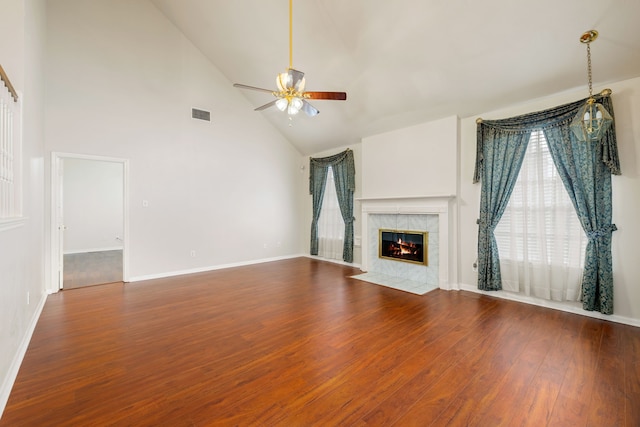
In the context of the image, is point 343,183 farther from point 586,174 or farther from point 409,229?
point 586,174

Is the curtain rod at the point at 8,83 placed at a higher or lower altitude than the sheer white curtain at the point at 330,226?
higher

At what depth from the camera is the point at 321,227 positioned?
7195 mm

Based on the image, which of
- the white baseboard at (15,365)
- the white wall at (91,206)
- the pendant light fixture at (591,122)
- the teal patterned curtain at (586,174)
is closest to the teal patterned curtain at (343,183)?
the teal patterned curtain at (586,174)

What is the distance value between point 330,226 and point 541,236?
4.25 m

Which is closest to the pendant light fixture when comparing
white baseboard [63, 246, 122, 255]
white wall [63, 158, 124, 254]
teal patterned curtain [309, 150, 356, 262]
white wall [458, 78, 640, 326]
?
white wall [458, 78, 640, 326]

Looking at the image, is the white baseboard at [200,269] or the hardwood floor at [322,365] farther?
the white baseboard at [200,269]

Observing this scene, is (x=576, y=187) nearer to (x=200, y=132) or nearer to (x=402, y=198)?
(x=402, y=198)

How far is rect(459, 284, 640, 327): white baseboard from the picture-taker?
3.12 m

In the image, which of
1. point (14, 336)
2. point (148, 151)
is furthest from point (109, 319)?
point (148, 151)

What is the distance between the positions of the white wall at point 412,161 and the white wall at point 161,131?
2697 mm

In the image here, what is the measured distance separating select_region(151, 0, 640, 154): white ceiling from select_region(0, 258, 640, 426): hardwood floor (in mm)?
3040

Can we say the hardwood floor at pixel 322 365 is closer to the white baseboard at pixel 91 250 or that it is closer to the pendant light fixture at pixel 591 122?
the pendant light fixture at pixel 591 122

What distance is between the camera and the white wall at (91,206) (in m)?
7.86

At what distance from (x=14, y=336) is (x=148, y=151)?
12.1 ft
